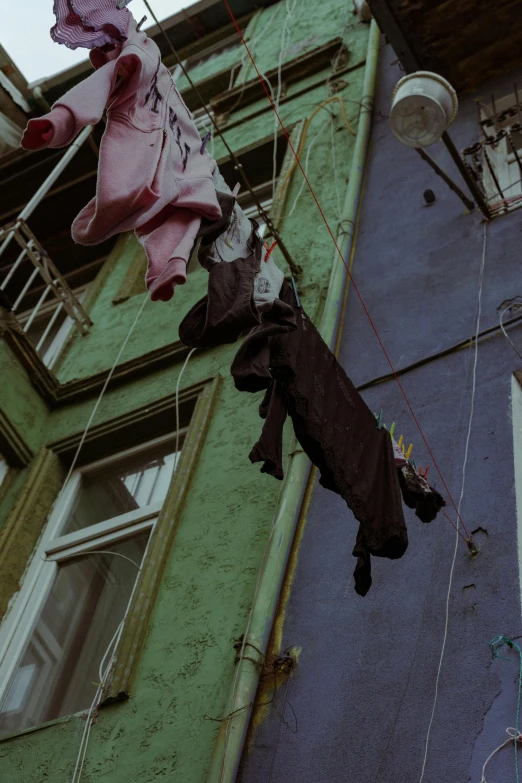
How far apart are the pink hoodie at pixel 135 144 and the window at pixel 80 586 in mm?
2757

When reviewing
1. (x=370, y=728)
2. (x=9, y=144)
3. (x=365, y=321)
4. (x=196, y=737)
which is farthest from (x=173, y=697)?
(x=9, y=144)

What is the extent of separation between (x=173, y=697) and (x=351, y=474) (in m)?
1.72

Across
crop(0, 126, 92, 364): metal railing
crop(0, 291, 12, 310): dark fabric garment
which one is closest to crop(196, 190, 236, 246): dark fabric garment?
crop(0, 126, 92, 364): metal railing

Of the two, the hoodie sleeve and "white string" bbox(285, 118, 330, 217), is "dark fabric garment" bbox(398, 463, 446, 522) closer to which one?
the hoodie sleeve

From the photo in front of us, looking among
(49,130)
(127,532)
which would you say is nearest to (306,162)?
(127,532)

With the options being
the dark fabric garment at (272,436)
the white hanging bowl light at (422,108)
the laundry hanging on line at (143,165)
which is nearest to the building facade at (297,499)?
the white hanging bowl light at (422,108)

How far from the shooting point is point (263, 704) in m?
4.33

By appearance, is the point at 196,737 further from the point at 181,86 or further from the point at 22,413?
the point at 181,86

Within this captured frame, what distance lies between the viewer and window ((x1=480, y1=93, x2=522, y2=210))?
6.38 m

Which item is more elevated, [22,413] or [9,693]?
[22,413]

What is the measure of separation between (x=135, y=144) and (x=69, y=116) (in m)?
0.49

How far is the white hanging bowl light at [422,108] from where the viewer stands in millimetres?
5383

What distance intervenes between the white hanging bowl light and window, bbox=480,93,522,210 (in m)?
0.88

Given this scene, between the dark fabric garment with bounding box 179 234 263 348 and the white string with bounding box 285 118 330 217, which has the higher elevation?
the dark fabric garment with bounding box 179 234 263 348
